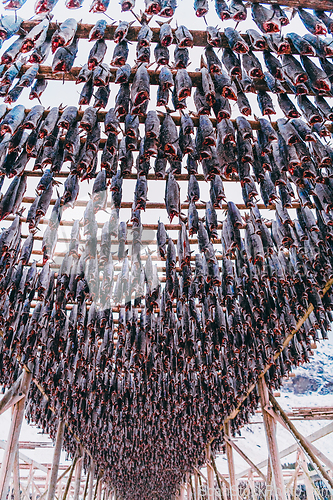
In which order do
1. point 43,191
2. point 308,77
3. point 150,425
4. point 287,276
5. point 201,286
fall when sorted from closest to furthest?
point 308,77 → point 43,191 → point 201,286 → point 287,276 → point 150,425

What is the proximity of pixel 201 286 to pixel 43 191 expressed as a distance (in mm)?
2436

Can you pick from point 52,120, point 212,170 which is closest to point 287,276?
point 212,170

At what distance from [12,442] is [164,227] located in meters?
5.48

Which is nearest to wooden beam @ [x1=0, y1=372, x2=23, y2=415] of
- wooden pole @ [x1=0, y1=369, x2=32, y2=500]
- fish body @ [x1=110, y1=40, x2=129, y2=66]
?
wooden pole @ [x1=0, y1=369, x2=32, y2=500]

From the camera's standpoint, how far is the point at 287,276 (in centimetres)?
539

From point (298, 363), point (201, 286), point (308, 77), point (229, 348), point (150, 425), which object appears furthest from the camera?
point (150, 425)

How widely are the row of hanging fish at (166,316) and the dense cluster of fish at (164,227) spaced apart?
29 millimetres

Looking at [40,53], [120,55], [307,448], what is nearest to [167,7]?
[120,55]

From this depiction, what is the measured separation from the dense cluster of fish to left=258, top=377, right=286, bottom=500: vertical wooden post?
1.10 feet

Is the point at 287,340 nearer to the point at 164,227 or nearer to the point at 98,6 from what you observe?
the point at 164,227

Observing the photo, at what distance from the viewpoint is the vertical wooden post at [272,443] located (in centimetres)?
732

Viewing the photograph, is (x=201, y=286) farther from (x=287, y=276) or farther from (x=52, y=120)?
(x=52, y=120)

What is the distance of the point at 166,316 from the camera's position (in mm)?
5895

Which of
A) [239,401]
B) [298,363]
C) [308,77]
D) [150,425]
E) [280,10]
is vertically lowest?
[150,425]
